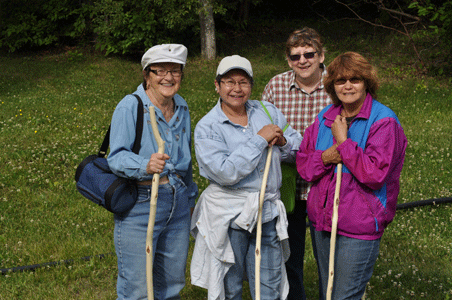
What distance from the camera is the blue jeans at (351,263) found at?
3.21m

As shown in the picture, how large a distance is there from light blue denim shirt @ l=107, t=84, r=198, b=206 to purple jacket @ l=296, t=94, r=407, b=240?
0.85 meters

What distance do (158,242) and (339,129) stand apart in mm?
1397

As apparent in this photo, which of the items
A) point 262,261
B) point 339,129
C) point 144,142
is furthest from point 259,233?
point 144,142

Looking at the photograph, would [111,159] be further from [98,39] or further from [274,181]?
[98,39]

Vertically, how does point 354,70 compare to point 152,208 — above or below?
above

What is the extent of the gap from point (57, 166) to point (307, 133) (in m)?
5.38

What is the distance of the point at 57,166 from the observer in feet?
26.1

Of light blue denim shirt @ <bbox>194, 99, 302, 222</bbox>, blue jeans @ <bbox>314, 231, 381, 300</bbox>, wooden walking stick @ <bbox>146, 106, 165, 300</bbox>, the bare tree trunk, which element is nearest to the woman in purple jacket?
blue jeans @ <bbox>314, 231, 381, 300</bbox>

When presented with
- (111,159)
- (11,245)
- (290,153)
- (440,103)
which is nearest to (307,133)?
(290,153)

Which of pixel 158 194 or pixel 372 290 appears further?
pixel 372 290

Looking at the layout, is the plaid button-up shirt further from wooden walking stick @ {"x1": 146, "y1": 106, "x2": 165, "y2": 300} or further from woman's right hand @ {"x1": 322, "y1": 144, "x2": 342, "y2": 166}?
wooden walking stick @ {"x1": 146, "y1": 106, "x2": 165, "y2": 300}

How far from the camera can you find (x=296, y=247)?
4.25 m

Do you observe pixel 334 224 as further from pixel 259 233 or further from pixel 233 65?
pixel 233 65

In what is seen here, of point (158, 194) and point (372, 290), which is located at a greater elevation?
point (158, 194)
